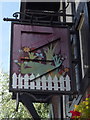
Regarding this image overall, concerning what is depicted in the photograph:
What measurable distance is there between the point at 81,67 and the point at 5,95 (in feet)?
33.7

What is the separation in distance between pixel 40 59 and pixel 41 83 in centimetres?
48

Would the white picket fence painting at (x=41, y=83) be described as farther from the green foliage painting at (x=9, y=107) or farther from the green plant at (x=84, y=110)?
the green foliage painting at (x=9, y=107)

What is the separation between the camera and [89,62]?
204 inches

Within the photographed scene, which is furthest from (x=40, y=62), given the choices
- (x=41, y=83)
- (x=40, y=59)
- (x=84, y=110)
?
(x=84, y=110)

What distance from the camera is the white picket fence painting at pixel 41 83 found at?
5262 millimetres

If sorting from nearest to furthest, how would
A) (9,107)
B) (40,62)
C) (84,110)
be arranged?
(84,110) < (40,62) < (9,107)

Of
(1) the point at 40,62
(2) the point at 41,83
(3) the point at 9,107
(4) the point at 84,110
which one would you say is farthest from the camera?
(3) the point at 9,107

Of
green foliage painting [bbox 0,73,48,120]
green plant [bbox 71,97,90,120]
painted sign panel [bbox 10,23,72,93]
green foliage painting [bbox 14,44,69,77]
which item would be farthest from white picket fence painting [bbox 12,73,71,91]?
green foliage painting [bbox 0,73,48,120]

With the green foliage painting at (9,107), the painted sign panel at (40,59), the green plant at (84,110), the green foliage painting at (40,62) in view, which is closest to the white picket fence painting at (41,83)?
the painted sign panel at (40,59)

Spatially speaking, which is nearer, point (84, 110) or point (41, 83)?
point (84, 110)

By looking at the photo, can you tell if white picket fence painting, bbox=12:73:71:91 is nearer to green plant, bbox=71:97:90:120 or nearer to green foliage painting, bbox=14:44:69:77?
green foliage painting, bbox=14:44:69:77

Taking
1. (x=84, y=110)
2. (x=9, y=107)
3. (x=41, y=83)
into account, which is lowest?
(x=9, y=107)

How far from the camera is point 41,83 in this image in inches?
211

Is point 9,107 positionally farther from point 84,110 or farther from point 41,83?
point 84,110
